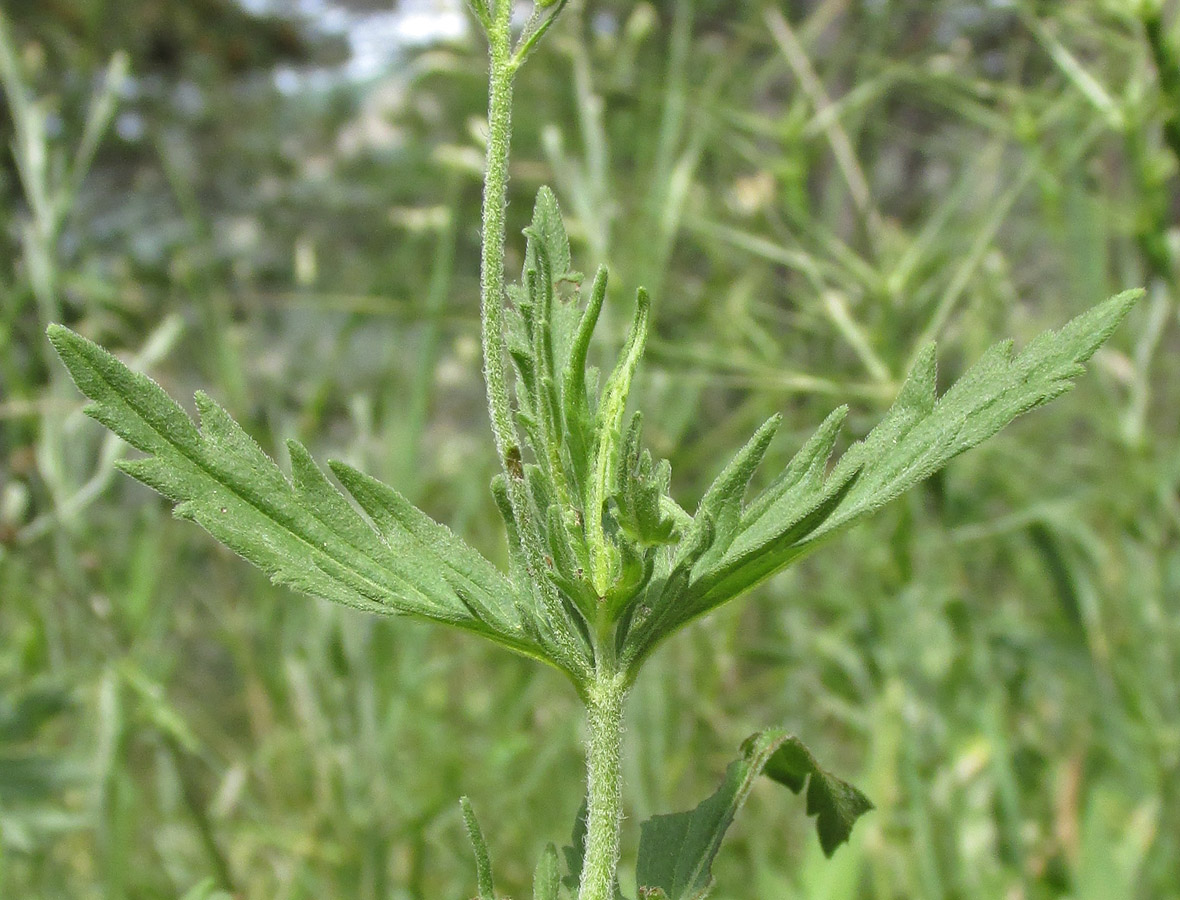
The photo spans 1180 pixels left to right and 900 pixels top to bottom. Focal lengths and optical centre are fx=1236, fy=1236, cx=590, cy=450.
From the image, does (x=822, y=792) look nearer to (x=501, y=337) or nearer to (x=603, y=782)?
(x=603, y=782)

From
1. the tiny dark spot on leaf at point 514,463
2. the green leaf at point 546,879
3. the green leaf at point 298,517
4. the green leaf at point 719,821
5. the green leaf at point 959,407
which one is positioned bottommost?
the green leaf at point 546,879

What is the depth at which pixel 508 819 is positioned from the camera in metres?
1.35

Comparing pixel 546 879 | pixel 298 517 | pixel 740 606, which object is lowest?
pixel 546 879

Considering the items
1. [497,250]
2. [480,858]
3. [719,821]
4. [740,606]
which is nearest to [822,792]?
[719,821]

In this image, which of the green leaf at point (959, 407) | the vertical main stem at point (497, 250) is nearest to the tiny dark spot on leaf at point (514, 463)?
the vertical main stem at point (497, 250)

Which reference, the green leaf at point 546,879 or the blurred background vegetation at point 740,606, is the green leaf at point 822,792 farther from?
the blurred background vegetation at point 740,606

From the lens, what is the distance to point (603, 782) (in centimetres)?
46

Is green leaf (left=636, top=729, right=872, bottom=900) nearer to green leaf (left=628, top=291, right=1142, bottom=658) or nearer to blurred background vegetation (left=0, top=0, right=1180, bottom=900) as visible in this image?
green leaf (left=628, top=291, right=1142, bottom=658)

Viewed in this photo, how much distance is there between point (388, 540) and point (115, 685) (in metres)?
0.69

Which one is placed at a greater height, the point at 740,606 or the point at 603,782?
the point at 740,606

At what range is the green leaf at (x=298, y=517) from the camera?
Answer: 467mm

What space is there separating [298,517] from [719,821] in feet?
0.69

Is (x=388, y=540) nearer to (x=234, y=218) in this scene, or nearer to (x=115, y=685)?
(x=115, y=685)

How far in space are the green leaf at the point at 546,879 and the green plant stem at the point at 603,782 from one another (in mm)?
11
